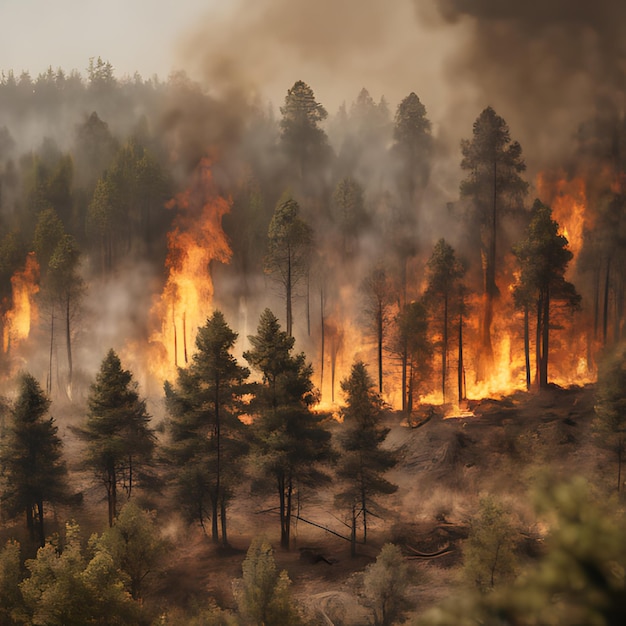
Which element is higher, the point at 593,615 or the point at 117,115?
the point at 117,115

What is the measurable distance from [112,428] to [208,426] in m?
5.01

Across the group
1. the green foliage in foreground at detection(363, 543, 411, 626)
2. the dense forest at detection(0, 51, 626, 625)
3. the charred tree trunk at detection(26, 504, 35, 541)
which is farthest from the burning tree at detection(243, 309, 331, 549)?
the charred tree trunk at detection(26, 504, 35, 541)

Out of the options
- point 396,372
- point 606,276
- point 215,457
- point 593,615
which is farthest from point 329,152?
point 593,615

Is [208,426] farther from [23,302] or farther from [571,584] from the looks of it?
[23,302]

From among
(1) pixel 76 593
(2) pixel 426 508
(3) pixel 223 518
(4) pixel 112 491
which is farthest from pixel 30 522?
(2) pixel 426 508

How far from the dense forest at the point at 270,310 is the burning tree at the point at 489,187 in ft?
0.61

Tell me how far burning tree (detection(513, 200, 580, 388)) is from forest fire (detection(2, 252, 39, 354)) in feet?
145

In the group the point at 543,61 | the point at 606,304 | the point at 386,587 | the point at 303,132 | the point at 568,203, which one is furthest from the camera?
the point at 303,132

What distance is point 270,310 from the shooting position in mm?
44594

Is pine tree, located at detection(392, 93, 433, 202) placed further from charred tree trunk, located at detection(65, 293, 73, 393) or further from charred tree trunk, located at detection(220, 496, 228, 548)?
charred tree trunk, located at detection(220, 496, 228, 548)

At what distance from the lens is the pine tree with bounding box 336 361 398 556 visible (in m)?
32.9

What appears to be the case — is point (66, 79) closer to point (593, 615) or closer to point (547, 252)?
point (547, 252)

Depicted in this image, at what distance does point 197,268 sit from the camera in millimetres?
61719

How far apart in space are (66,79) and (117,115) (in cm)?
1915
